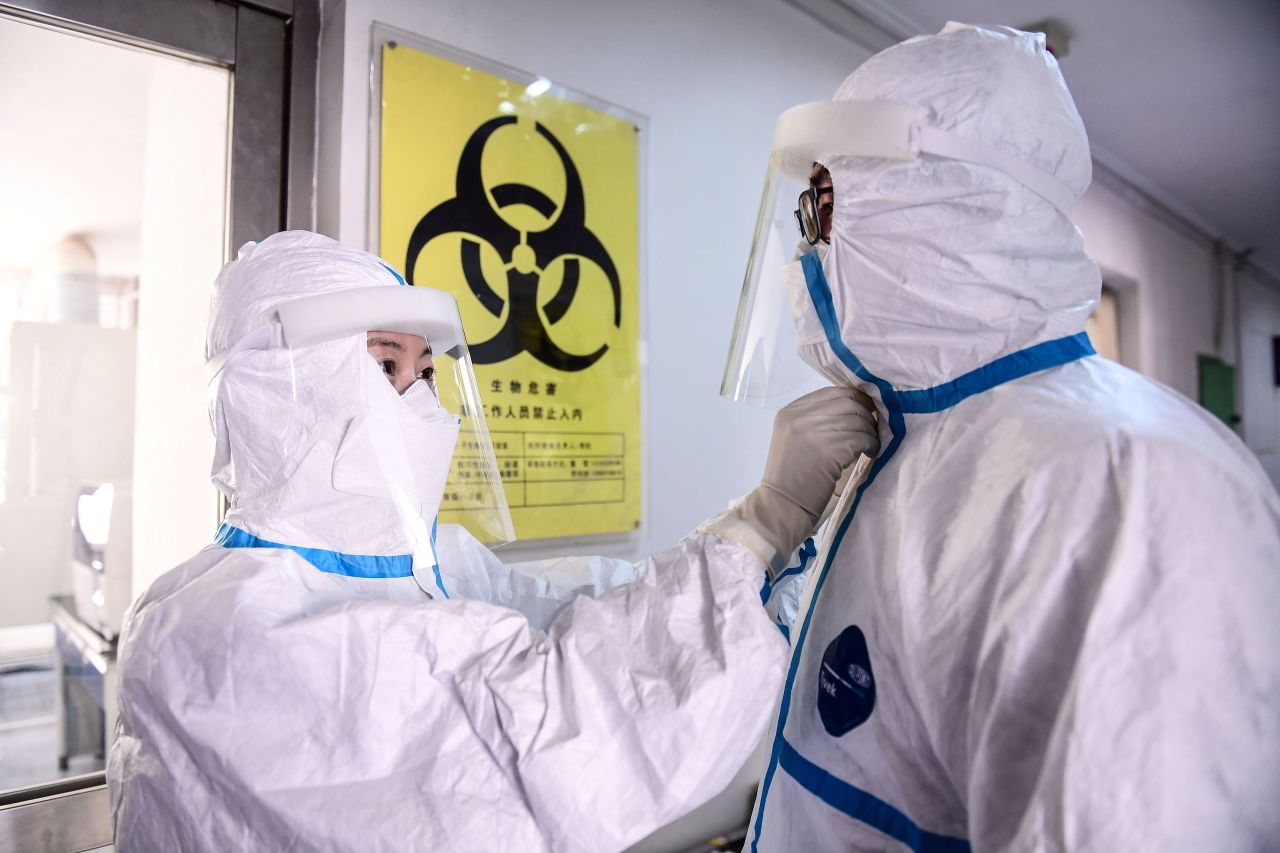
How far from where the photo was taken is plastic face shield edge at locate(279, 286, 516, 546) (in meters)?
0.87

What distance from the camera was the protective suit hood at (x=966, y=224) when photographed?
2.45 feet

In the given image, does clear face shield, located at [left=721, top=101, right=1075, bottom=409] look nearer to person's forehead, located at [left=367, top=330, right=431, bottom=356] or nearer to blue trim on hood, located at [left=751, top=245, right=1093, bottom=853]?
blue trim on hood, located at [left=751, top=245, right=1093, bottom=853]

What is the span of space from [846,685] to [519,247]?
1.03 metres

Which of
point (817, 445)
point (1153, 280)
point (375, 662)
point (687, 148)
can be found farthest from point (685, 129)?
point (1153, 280)

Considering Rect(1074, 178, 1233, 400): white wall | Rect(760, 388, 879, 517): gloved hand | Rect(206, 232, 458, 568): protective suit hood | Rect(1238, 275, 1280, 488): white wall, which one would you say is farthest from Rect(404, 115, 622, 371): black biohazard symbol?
Rect(1238, 275, 1280, 488): white wall

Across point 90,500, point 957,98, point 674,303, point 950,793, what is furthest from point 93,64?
point 950,793

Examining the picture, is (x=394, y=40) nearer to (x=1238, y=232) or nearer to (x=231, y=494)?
(x=231, y=494)

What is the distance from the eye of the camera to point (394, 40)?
130cm

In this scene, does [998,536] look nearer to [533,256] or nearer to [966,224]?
[966,224]

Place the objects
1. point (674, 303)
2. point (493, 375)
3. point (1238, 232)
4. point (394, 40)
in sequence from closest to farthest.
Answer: point (394, 40) → point (493, 375) → point (674, 303) → point (1238, 232)

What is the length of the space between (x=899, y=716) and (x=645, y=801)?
260 millimetres

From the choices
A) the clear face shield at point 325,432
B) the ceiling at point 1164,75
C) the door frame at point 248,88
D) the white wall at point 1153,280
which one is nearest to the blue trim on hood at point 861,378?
the clear face shield at point 325,432

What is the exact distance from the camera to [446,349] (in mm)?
1085

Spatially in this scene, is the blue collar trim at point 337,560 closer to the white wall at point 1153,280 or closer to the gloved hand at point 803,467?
the gloved hand at point 803,467
